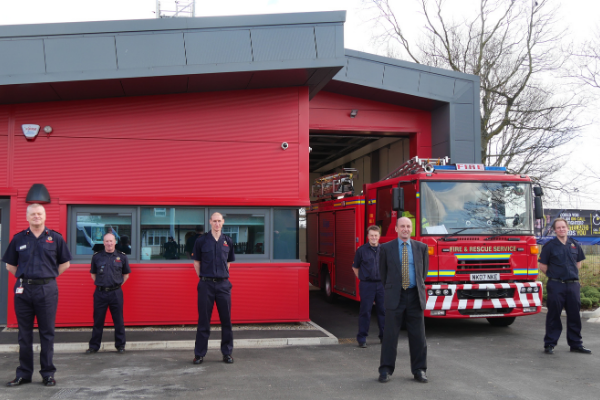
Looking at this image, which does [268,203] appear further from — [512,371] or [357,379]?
[512,371]

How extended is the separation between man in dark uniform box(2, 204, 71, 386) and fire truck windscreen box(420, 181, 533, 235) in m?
5.86

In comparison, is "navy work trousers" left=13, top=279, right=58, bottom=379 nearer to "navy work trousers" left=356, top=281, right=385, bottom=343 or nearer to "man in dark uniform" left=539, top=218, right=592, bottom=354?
"navy work trousers" left=356, top=281, right=385, bottom=343

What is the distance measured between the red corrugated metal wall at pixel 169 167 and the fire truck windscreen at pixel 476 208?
233cm

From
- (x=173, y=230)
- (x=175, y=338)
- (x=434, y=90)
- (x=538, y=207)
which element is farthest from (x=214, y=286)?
(x=434, y=90)

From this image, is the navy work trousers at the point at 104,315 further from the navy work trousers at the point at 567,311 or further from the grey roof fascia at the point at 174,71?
the navy work trousers at the point at 567,311

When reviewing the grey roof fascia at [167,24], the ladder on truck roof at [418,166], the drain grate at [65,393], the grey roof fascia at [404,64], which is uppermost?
the grey roof fascia at [404,64]

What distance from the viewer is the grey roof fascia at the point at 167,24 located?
29.5 ft

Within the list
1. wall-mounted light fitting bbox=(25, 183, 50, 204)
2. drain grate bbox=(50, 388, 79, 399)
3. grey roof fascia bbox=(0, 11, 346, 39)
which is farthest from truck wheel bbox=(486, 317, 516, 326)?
wall-mounted light fitting bbox=(25, 183, 50, 204)

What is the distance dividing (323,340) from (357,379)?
2430 millimetres

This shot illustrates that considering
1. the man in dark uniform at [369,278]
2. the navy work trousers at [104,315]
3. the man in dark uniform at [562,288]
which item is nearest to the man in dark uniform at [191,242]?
the navy work trousers at [104,315]

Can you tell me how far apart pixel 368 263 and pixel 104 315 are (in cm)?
418

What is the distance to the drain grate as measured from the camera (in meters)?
5.65

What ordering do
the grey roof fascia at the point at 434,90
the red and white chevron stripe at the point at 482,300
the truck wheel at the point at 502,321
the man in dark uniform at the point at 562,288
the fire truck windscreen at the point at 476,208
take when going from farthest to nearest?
the grey roof fascia at the point at 434,90
the truck wheel at the point at 502,321
the fire truck windscreen at the point at 476,208
the red and white chevron stripe at the point at 482,300
the man in dark uniform at the point at 562,288

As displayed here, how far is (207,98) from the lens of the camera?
409 inches
